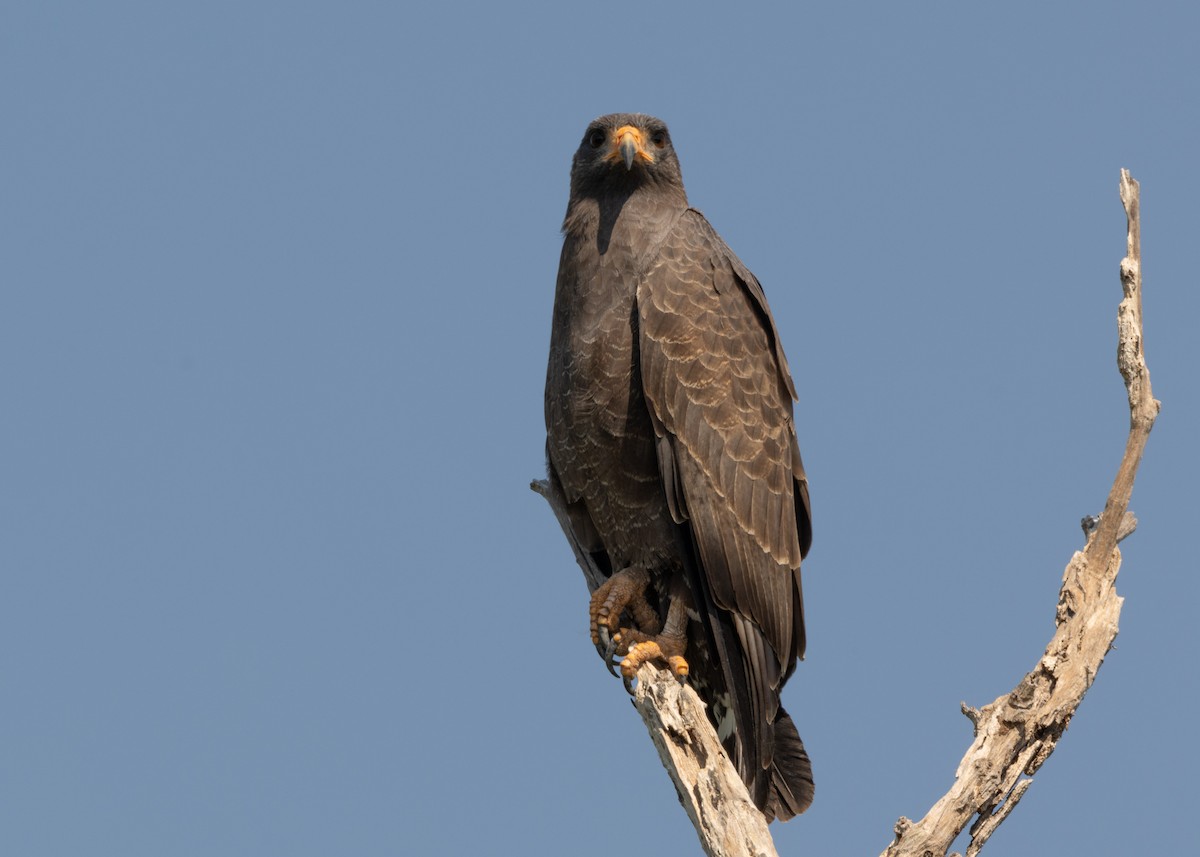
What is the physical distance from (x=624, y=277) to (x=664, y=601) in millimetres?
1744

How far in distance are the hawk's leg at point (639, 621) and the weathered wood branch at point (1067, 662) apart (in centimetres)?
164

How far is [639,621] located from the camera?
25.6 ft

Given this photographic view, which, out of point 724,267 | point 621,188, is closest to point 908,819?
point 724,267

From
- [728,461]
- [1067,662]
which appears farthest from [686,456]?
[1067,662]

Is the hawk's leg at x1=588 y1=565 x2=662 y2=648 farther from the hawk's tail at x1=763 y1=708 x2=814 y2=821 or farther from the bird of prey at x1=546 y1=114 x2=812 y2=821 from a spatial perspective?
the hawk's tail at x1=763 y1=708 x2=814 y2=821

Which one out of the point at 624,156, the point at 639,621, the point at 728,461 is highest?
the point at 624,156

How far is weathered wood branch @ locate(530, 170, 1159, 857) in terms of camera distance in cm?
609

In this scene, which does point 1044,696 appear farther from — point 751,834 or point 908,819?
point 751,834

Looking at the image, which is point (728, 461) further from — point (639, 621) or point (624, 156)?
point (624, 156)

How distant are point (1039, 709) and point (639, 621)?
2343 millimetres

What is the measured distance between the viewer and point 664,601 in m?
7.75

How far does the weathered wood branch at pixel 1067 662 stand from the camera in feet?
20.1

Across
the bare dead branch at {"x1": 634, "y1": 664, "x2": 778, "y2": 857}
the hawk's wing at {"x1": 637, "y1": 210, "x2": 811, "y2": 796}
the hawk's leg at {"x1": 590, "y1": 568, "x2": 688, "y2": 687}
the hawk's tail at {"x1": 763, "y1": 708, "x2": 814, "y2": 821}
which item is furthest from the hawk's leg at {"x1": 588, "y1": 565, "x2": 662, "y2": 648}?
the hawk's tail at {"x1": 763, "y1": 708, "x2": 814, "y2": 821}

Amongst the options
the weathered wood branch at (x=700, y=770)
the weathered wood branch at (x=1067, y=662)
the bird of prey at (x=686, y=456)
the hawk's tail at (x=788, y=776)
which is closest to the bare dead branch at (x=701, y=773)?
the weathered wood branch at (x=700, y=770)
